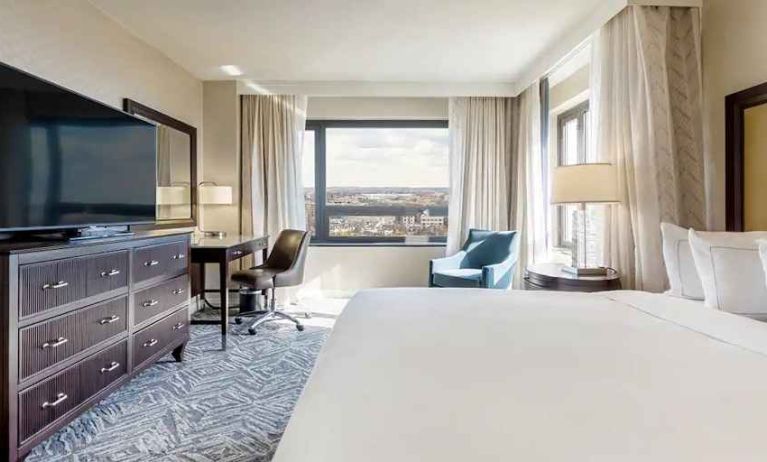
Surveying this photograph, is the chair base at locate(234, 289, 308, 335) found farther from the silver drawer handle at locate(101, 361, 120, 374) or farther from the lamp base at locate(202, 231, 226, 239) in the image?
the silver drawer handle at locate(101, 361, 120, 374)

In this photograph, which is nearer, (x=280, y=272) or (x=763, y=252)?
(x=763, y=252)

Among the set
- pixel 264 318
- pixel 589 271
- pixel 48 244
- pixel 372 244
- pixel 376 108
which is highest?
pixel 376 108

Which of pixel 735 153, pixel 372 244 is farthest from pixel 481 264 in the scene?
pixel 735 153

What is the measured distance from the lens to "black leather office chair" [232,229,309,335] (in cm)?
394

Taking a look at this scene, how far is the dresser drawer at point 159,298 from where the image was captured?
2.58 meters

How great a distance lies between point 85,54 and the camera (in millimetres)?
3010

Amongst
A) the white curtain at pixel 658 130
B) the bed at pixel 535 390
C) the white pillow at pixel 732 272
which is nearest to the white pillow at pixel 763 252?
the white pillow at pixel 732 272

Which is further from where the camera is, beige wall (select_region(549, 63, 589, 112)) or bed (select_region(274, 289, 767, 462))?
beige wall (select_region(549, 63, 589, 112))

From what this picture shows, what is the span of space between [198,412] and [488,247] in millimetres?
3058

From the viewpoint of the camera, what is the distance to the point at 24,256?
1735 millimetres

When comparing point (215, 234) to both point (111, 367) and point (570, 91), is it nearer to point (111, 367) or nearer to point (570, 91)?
point (111, 367)

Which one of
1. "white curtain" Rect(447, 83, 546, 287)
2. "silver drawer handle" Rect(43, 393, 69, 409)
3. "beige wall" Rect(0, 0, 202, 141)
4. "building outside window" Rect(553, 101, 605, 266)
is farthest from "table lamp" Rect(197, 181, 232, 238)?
"building outside window" Rect(553, 101, 605, 266)

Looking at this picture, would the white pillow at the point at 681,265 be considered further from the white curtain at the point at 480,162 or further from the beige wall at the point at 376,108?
the beige wall at the point at 376,108

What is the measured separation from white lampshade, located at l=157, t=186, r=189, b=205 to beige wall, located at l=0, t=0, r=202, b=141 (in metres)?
0.71
